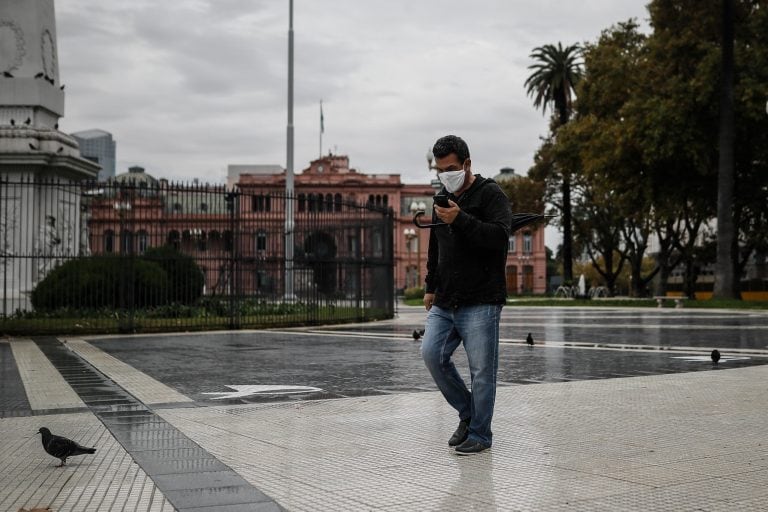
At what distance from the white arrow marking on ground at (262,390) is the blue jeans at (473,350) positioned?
2.87 m

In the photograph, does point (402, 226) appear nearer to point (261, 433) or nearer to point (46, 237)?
point (46, 237)

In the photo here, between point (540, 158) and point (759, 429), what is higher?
point (540, 158)

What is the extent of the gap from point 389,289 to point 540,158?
27.7 m

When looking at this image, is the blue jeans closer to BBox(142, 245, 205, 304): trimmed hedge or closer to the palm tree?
BBox(142, 245, 205, 304): trimmed hedge

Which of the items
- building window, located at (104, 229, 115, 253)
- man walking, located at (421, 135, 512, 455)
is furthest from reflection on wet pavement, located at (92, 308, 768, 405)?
building window, located at (104, 229, 115, 253)

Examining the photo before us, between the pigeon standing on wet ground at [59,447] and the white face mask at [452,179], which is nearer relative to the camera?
the pigeon standing on wet ground at [59,447]

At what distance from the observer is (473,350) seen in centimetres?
502

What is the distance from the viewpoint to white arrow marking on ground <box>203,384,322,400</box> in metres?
7.65

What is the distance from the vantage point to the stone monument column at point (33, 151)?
19.7 meters

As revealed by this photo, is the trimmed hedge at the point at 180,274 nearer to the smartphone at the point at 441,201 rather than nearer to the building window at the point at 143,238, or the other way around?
the building window at the point at 143,238

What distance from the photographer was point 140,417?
20.6ft

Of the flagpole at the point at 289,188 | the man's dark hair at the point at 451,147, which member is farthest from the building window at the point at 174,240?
the man's dark hair at the point at 451,147

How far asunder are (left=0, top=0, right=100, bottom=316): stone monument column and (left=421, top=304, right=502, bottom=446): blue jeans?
15854 millimetres

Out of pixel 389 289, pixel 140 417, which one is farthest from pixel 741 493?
pixel 389 289
